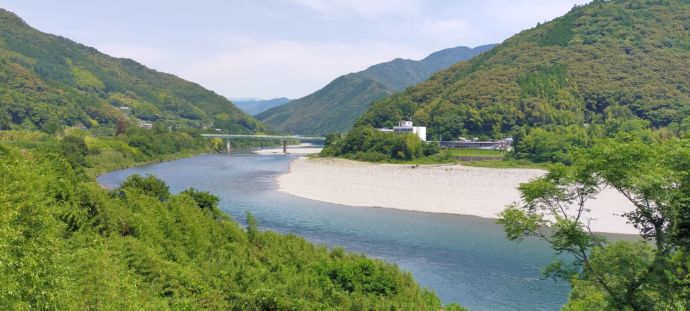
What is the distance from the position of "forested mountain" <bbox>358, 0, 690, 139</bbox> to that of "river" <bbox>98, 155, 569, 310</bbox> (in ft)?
201

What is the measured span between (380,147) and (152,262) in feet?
279

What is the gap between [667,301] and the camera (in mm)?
12852

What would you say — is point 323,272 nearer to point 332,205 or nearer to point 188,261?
point 188,261

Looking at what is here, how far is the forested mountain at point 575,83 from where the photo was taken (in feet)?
364

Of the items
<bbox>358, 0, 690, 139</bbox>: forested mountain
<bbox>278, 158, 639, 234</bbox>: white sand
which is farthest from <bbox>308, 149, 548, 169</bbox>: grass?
<bbox>358, 0, 690, 139</bbox>: forested mountain

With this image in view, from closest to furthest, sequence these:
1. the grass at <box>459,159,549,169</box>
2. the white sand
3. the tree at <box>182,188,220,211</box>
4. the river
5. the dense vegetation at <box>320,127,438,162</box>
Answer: the river, the tree at <box>182,188,220,211</box>, the white sand, the grass at <box>459,159,549,169</box>, the dense vegetation at <box>320,127,438,162</box>

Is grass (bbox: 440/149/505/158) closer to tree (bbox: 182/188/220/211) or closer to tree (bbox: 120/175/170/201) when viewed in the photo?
tree (bbox: 182/188/220/211)

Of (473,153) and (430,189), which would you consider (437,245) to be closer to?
(430,189)

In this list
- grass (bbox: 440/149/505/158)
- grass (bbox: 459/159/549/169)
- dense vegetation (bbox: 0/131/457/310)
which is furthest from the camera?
grass (bbox: 440/149/505/158)

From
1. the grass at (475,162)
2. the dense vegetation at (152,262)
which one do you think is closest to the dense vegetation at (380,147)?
the grass at (475,162)

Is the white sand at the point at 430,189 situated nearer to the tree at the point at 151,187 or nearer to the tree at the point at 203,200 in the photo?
the tree at the point at 203,200

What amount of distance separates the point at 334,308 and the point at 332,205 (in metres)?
35.3

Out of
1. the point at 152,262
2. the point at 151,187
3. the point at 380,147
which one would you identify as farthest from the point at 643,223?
the point at 380,147

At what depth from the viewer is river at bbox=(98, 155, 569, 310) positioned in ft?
90.7
